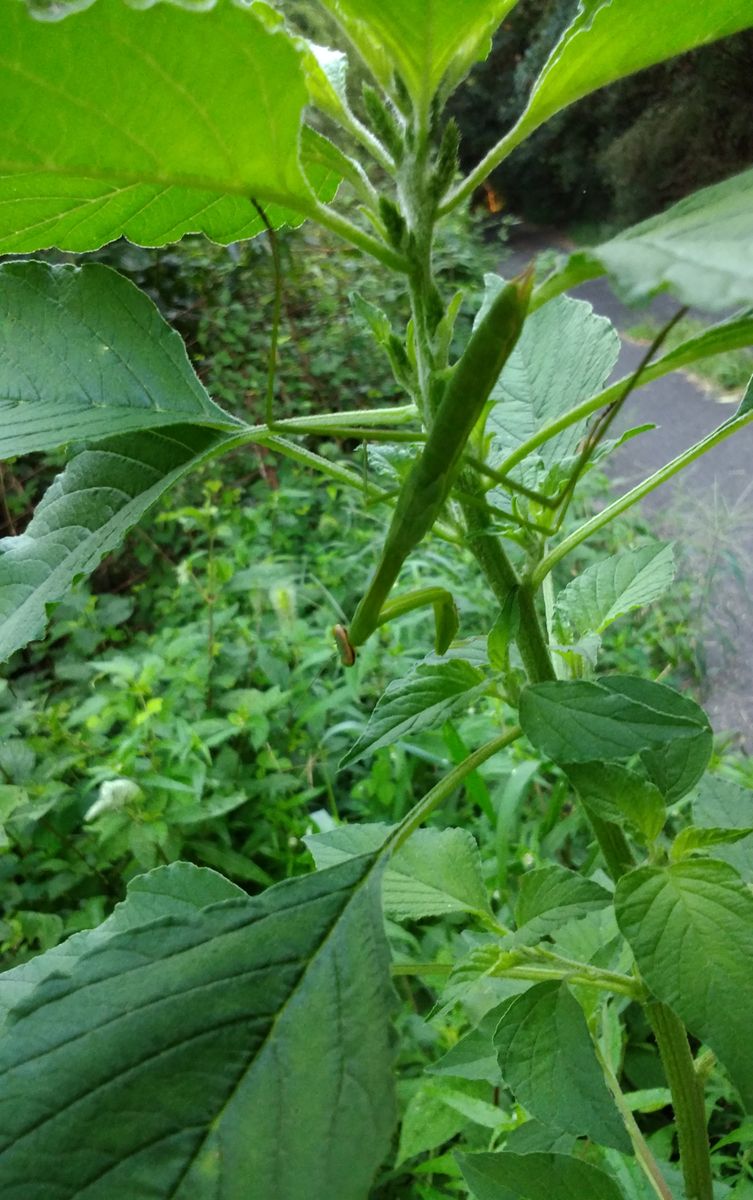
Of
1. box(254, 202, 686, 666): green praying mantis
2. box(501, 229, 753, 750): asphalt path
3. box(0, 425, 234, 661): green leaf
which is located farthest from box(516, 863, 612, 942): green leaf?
box(501, 229, 753, 750): asphalt path

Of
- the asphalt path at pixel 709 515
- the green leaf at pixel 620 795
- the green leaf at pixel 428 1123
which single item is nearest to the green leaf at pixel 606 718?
the green leaf at pixel 620 795

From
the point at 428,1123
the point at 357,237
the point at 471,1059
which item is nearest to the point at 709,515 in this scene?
the point at 428,1123

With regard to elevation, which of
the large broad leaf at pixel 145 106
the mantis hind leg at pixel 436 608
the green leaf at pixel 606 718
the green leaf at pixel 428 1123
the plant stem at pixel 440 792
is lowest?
the green leaf at pixel 428 1123

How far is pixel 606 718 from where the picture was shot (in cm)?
27

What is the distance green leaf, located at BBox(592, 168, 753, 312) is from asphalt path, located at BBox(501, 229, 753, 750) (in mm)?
1002

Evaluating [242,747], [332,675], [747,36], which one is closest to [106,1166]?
[242,747]

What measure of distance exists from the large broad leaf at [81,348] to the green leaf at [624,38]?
6.2 inches

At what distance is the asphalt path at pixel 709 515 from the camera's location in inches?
50.3

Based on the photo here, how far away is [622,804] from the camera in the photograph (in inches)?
12.0

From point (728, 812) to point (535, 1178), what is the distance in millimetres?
188

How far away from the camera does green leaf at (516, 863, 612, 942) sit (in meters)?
0.34

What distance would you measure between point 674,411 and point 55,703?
128cm

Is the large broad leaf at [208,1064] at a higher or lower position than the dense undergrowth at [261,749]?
higher

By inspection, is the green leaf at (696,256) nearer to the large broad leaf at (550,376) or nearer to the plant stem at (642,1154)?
the large broad leaf at (550,376)
